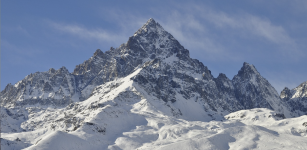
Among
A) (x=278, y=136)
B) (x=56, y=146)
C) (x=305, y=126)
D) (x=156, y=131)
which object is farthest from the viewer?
(x=305, y=126)

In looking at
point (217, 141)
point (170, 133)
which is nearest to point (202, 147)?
point (217, 141)

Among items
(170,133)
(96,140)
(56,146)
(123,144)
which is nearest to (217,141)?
A: (170,133)

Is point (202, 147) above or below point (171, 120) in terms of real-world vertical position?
below

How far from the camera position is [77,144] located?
12812 centimetres

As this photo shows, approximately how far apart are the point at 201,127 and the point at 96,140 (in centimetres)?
5753

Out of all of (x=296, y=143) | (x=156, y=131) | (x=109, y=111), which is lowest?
(x=296, y=143)

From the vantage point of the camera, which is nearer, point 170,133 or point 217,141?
point 217,141

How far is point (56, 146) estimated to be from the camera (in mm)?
122438

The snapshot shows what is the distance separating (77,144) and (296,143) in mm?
79705

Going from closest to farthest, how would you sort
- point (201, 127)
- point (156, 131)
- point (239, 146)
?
point (239, 146)
point (156, 131)
point (201, 127)

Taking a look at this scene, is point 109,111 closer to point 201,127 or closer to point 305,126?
point 201,127

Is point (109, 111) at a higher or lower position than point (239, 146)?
higher

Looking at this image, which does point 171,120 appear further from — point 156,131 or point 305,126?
point 305,126

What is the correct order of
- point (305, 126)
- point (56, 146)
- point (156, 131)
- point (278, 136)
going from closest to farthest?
point (56, 146) → point (278, 136) → point (156, 131) → point (305, 126)
